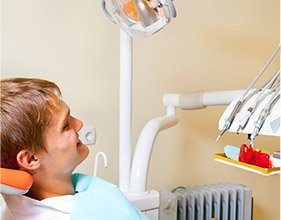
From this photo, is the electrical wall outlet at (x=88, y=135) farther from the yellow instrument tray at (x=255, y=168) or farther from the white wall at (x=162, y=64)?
the yellow instrument tray at (x=255, y=168)

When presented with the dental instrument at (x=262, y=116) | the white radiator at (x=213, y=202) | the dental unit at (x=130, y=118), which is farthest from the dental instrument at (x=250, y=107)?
the white radiator at (x=213, y=202)

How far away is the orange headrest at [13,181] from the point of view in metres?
0.64

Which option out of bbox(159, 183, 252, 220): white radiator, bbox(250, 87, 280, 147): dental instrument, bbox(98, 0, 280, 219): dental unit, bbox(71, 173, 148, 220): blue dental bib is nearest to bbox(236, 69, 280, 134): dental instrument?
bbox(250, 87, 280, 147): dental instrument

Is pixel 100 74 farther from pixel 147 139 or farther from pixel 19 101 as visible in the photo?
pixel 19 101

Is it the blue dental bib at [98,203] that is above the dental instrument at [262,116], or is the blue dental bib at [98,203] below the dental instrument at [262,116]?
below

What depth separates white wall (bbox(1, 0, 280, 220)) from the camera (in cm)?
136

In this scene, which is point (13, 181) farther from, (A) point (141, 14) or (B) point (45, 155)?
(A) point (141, 14)

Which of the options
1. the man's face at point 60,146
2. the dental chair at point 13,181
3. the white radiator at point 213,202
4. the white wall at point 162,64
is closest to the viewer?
the dental chair at point 13,181

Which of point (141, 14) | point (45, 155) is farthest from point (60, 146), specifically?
point (141, 14)

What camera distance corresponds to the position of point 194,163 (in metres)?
1.73

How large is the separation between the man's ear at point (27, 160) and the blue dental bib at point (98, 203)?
0.39ft

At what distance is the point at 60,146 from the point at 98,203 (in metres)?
0.15

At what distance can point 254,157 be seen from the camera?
2.24 ft

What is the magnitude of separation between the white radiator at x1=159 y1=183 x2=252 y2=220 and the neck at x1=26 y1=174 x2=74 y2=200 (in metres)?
0.62
